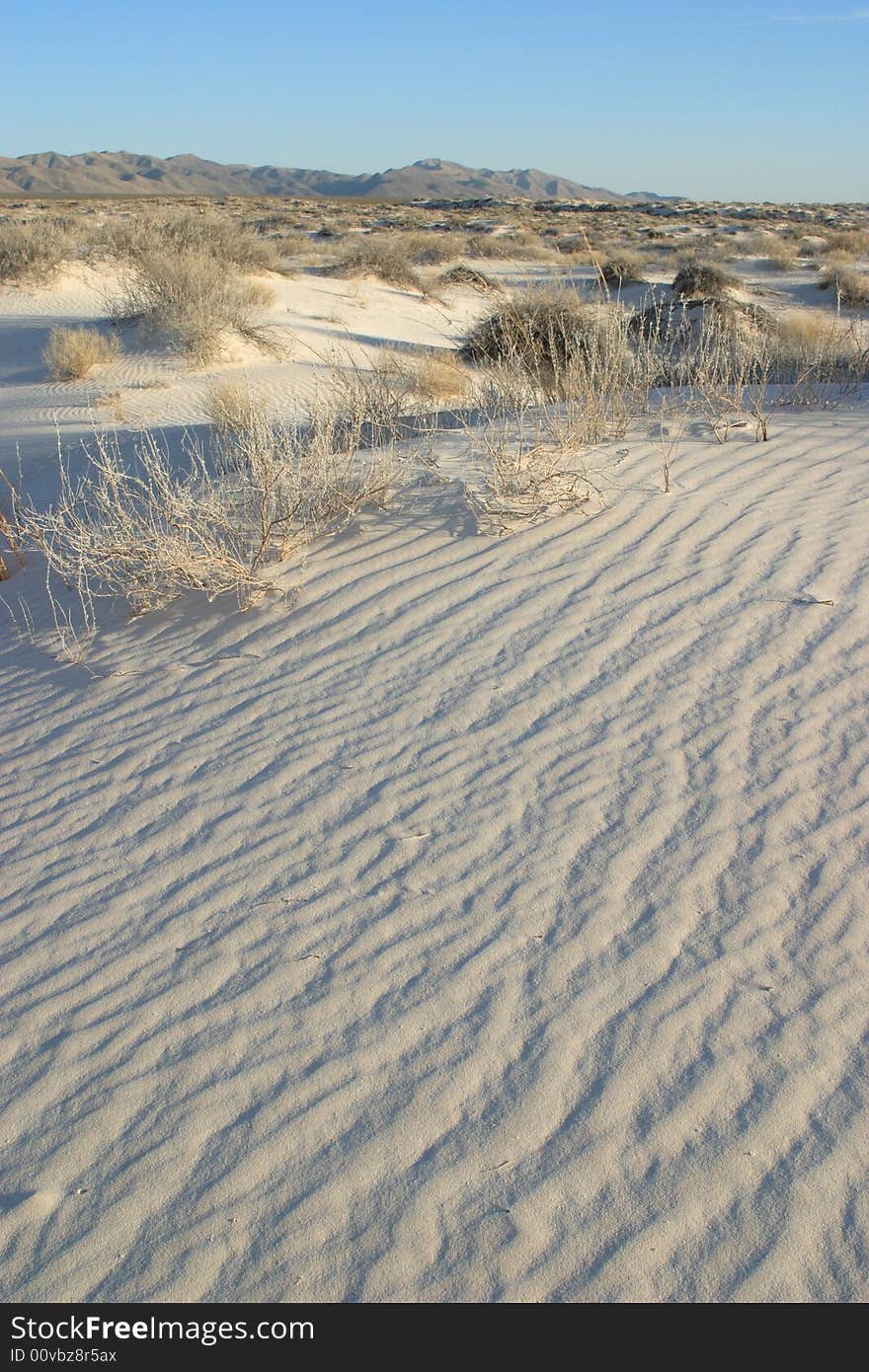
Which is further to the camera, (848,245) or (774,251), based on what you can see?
(848,245)

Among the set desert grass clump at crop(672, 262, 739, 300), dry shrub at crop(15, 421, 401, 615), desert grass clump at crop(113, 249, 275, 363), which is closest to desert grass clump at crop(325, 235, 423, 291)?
desert grass clump at crop(672, 262, 739, 300)

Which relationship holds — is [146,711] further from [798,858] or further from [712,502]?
[712,502]

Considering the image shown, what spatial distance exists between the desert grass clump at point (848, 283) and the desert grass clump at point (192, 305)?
8.68 m

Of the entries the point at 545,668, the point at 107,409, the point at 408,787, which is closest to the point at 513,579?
the point at 545,668

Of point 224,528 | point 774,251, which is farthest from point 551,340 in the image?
point 774,251

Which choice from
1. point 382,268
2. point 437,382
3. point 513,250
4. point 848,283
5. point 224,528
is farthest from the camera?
point 513,250

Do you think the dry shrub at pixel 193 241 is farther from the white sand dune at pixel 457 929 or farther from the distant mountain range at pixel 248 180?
the distant mountain range at pixel 248 180

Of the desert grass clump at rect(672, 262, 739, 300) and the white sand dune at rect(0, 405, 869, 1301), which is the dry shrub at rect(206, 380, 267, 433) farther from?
the desert grass clump at rect(672, 262, 739, 300)

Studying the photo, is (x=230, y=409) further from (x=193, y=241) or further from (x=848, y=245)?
(x=848, y=245)

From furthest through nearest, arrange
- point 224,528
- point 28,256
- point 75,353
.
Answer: point 28,256 → point 75,353 → point 224,528

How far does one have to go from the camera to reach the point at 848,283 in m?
17.7

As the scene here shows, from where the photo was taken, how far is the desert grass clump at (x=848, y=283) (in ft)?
55.4

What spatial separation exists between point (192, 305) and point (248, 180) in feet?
544

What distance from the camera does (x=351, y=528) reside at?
5.31 meters
